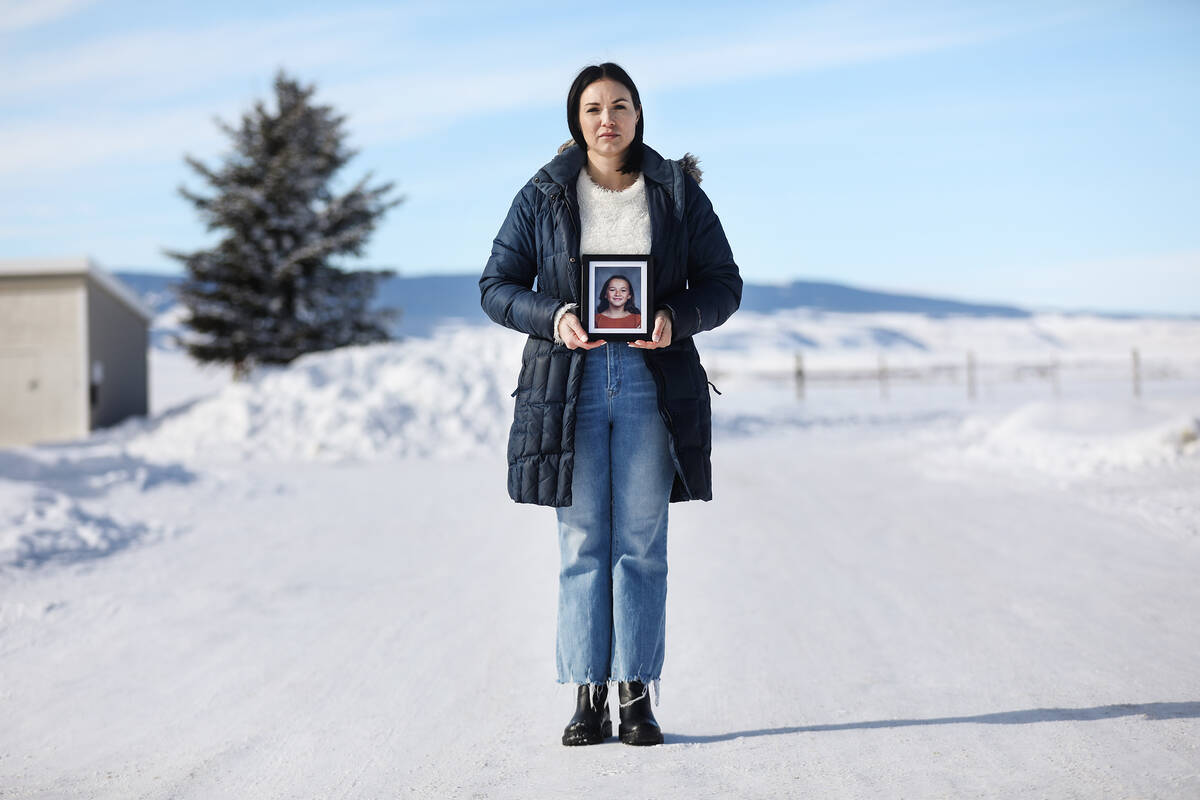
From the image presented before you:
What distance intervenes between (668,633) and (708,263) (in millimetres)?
1840

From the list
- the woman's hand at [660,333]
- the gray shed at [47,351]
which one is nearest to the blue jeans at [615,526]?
the woman's hand at [660,333]

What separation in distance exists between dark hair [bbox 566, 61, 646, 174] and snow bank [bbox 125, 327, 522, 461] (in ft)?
39.3

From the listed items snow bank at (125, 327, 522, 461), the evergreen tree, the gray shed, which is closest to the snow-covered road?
snow bank at (125, 327, 522, 461)

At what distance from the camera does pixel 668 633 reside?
4227 mm

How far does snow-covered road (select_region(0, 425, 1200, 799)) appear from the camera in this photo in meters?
2.65

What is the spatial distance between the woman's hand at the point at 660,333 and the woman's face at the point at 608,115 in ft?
1.64

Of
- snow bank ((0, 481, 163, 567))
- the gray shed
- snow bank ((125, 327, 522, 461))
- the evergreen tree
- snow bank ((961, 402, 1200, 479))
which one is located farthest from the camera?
the evergreen tree

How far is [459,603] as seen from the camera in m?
5.01

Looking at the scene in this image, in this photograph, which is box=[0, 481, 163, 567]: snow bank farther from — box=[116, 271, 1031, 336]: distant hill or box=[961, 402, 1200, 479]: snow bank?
box=[116, 271, 1031, 336]: distant hill


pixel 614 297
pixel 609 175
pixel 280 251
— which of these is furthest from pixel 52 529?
pixel 280 251

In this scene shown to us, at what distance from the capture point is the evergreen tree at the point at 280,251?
23.2 metres

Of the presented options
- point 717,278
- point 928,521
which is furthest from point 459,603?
point 928,521

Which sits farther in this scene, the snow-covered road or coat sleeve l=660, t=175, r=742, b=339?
coat sleeve l=660, t=175, r=742, b=339

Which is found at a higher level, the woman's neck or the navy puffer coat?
the woman's neck
